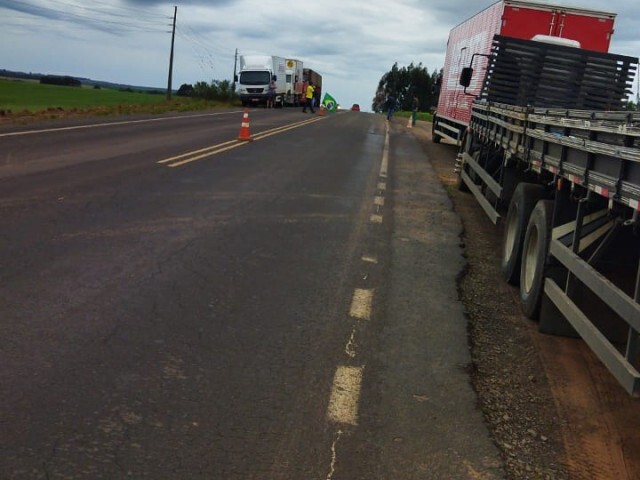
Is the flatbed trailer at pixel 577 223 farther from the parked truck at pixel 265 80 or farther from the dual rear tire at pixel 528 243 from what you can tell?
the parked truck at pixel 265 80

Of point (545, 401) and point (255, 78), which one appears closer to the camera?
point (545, 401)

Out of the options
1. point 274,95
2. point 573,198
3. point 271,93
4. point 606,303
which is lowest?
point 606,303

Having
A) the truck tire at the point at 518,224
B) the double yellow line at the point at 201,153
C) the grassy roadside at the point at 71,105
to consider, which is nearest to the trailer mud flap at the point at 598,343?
the truck tire at the point at 518,224

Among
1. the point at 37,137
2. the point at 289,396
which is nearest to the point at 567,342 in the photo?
the point at 289,396

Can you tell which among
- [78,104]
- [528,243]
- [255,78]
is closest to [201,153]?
[528,243]

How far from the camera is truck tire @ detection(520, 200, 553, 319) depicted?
5355 mm

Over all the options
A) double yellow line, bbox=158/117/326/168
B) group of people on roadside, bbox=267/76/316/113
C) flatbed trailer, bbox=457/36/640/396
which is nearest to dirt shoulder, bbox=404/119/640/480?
flatbed trailer, bbox=457/36/640/396

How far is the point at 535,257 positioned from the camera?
19.0 feet

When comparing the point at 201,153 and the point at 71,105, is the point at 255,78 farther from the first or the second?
the point at 201,153

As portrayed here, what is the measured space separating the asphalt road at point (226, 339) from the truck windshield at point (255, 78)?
129 ft

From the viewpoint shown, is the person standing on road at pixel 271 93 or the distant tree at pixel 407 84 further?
the distant tree at pixel 407 84

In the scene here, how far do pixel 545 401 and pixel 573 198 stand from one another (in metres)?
1.61

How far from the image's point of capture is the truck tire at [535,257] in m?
5.36

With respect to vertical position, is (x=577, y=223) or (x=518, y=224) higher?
(x=577, y=223)
